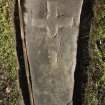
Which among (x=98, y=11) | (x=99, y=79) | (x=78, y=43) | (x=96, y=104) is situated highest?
(x=98, y=11)

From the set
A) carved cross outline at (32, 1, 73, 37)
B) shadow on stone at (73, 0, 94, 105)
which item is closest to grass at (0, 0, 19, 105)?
carved cross outline at (32, 1, 73, 37)

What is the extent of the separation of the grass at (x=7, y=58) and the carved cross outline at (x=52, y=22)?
0.42 ft

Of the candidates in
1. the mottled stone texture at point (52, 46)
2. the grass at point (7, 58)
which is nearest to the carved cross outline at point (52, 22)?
the mottled stone texture at point (52, 46)

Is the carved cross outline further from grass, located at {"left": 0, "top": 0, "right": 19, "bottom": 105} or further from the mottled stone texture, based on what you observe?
grass, located at {"left": 0, "top": 0, "right": 19, "bottom": 105}

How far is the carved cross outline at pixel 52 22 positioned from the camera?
5.21ft

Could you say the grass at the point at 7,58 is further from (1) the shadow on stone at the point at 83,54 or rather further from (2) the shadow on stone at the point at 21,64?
(1) the shadow on stone at the point at 83,54

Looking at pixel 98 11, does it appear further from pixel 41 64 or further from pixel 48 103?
pixel 48 103

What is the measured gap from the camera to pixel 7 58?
1.71 metres

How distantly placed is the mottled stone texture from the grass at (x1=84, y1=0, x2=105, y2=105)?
0.28ft

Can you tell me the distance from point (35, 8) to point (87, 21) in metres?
0.23

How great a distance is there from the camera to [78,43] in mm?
1644

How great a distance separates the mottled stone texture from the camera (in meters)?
1.59

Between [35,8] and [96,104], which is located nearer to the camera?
[35,8]

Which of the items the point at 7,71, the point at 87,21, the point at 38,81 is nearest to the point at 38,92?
the point at 38,81
